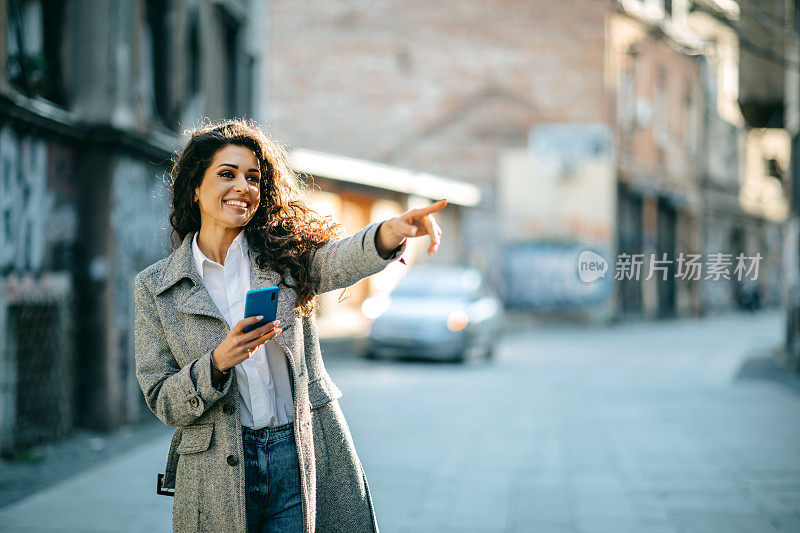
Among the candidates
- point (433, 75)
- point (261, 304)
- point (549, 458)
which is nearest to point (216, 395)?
point (261, 304)

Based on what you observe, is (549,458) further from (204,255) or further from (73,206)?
(204,255)

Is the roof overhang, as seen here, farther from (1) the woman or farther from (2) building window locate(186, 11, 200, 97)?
(1) the woman

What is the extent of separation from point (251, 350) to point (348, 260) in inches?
16.2

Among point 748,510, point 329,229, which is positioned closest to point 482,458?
point 748,510

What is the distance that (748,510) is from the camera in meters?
6.07

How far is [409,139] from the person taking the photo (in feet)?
97.8

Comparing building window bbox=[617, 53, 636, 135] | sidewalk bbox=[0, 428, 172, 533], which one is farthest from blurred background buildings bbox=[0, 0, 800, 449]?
sidewalk bbox=[0, 428, 172, 533]

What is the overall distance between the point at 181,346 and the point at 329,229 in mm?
585

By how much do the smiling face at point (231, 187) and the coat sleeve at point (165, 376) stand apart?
1.06ft

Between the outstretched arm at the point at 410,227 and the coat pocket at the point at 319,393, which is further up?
the outstretched arm at the point at 410,227

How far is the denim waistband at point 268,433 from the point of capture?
2779 mm

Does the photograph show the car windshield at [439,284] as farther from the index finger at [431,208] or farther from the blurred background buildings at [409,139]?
the index finger at [431,208]

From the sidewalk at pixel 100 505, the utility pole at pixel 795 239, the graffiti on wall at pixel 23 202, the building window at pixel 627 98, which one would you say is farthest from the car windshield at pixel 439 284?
the building window at pixel 627 98

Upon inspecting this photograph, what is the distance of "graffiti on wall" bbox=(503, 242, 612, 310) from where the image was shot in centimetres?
2772
